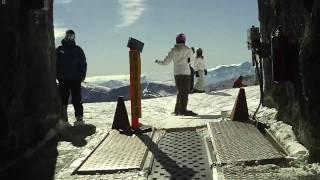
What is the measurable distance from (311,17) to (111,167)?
9.15 ft

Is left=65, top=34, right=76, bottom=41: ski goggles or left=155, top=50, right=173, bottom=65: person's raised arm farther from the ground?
left=65, top=34, right=76, bottom=41: ski goggles

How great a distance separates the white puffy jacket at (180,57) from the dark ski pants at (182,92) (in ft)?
0.41

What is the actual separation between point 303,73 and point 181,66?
642 centimetres

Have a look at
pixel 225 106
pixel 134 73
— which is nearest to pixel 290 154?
pixel 134 73

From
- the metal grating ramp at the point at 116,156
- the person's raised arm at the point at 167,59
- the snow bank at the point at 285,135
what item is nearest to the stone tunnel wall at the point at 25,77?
the metal grating ramp at the point at 116,156

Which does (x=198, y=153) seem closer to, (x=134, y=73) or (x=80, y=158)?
(x=80, y=158)

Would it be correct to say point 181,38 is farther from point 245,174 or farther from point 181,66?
point 245,174

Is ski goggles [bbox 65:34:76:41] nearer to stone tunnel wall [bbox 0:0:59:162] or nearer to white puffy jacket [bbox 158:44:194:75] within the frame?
stone tunnel wall [bbox 0:0:59:162]

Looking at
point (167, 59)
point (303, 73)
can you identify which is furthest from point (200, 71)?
point (303, 73)

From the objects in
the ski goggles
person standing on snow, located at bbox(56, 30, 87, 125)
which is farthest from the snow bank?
the ski goggles

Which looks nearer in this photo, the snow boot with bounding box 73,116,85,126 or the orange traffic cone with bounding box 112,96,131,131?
the orange traffic cone with bounding box 112,96,131,131

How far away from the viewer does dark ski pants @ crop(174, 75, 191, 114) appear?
468 inches

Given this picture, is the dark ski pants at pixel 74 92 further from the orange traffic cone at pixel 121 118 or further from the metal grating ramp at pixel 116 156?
the metal grating ramp at pixel 116 156

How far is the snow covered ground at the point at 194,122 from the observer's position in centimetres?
541
